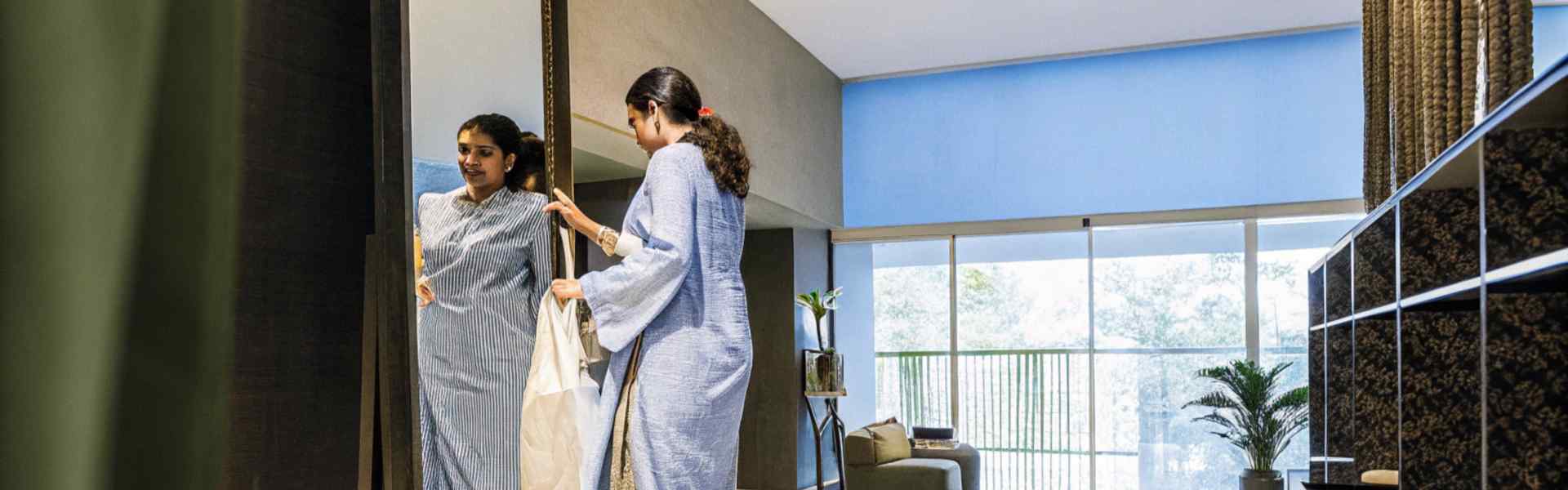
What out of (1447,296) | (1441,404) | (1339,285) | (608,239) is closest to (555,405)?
(608,239)

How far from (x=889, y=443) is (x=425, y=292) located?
481 cm

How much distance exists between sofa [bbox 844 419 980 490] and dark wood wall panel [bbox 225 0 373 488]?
17.8 feet

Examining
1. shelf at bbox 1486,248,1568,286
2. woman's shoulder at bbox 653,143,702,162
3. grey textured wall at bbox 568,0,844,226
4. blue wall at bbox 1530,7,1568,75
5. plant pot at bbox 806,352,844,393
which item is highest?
blue wall at bbox 1530,7,1568,75

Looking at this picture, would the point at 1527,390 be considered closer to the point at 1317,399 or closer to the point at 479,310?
the point at 479,310

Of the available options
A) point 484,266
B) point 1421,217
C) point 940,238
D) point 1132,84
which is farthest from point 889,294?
point 484,266

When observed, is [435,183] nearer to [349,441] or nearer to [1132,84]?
[349,441]

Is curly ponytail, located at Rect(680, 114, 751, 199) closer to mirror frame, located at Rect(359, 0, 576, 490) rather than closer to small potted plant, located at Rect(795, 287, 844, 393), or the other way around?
mirror frame, located at Rect(359, 0, 576, 490)

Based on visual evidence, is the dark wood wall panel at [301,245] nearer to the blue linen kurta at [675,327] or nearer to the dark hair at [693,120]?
the blue linen kurta at [675,327]

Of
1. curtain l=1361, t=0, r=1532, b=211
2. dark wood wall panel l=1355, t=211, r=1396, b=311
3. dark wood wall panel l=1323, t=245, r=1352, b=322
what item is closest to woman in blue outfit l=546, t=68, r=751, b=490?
curtain l=1361, t=0, r=1532, b=211

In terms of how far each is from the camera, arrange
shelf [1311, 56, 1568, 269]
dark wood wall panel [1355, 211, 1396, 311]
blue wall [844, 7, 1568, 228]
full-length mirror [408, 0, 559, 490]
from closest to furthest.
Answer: shelf [1311, 56, 1568, 269]
full-length mirror [408, 0, 559, 490]
dark wood wall panel [1355, 211, 1396, 311]
blue wall [844, 7, 1568, 228]

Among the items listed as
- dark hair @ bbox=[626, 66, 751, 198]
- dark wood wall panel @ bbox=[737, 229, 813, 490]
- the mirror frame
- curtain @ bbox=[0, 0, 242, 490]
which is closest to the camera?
curtain @ bbox=[0, 0, 242, 490]

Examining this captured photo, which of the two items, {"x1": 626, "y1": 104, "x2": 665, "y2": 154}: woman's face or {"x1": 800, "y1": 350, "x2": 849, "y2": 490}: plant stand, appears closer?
{"x1": 626, "y1": 104, "x2": 665, "y2": 154}: woman's face

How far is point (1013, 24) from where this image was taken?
7242 mm

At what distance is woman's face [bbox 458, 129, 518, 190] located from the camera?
5.94 feet
